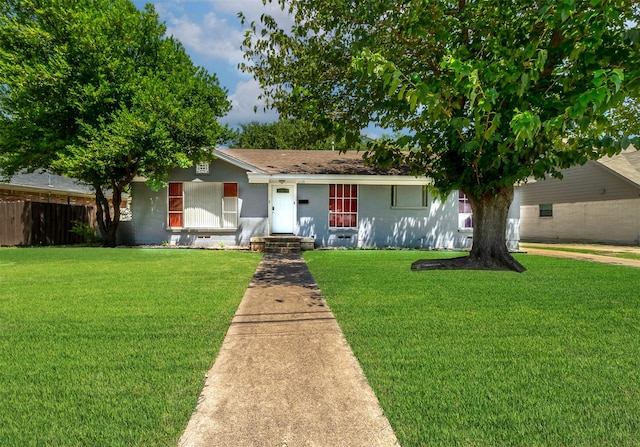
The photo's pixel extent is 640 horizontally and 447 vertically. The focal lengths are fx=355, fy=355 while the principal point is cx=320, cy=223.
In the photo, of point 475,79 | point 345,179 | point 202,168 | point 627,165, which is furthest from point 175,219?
point 627,165

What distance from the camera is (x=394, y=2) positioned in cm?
678

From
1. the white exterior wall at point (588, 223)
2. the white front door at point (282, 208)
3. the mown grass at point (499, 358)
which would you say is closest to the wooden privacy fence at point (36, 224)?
the white front door at point (282, 208)

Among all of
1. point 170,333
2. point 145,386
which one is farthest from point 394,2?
point 145,386

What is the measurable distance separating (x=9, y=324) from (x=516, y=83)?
7253mm

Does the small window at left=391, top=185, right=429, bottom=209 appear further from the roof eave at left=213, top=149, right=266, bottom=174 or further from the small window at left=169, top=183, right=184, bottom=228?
the small window at left=169, top=183, right=184, bottom=228

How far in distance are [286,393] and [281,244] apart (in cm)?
1025

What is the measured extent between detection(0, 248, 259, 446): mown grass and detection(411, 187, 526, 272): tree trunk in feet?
15.9

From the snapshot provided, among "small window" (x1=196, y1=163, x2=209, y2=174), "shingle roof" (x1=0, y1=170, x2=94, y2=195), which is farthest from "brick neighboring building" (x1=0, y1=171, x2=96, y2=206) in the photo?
"small window" (x1=196, y1=163, x2=209, y2=174)

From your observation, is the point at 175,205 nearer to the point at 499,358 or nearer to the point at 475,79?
the point at 475,79

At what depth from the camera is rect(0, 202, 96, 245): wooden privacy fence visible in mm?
14055

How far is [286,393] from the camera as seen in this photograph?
101 inches

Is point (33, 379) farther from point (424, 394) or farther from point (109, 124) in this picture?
point (109, 124)

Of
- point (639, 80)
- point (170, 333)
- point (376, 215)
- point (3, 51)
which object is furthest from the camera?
point (376, 215)

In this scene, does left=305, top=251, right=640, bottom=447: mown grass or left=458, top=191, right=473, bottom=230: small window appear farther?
left=458, top=191, right=473, bottom=230: small window
